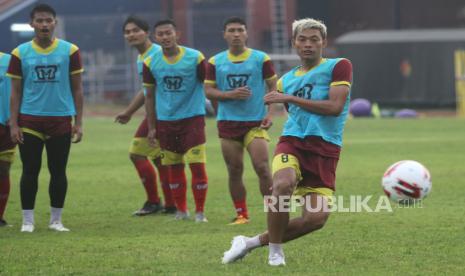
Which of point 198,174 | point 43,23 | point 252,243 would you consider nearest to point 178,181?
point 198,174

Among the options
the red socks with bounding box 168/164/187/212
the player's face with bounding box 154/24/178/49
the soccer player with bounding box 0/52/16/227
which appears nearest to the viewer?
the soccer player with bounding box 0/52/16/227

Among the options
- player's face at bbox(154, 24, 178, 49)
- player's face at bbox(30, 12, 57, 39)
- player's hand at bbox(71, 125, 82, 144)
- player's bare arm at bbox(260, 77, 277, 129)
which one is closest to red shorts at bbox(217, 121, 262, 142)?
player's bare arm at bbox(260, 77, 277, 129)

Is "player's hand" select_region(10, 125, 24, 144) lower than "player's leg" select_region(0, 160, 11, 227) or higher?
higher

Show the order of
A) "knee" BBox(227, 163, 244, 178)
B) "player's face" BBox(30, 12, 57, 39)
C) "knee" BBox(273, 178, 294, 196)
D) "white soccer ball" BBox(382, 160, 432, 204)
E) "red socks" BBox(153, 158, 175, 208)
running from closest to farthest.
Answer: "knee" BBox(273, 178, 294, 196) → "white soccer ball" BBox(382, 160, 432, 204) → "player's face" BBox(30, 12, 57, 39) → "knee" BBox(227, 163, 244, 178) → "red socks" BBox(153, 158, 175, 208)

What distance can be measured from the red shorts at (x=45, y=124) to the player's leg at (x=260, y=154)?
6.57ft

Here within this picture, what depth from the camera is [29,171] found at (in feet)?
A: 35.9

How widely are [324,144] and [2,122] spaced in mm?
4418

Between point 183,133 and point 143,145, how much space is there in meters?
1.19

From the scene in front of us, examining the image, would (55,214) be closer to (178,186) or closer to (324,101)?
(178,186)

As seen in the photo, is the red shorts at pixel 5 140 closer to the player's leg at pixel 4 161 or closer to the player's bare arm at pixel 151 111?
the player's leg at pixel 4 161

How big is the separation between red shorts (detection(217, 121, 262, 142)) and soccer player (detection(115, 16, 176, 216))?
1.36 m

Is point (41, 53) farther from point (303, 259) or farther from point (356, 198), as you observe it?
point (356, 198)

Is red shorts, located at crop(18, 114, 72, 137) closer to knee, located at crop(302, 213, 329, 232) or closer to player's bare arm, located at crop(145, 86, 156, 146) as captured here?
player's bare arm, located at crop(145, 86, 156, 146)

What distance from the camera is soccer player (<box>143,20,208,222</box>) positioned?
1176 cm
